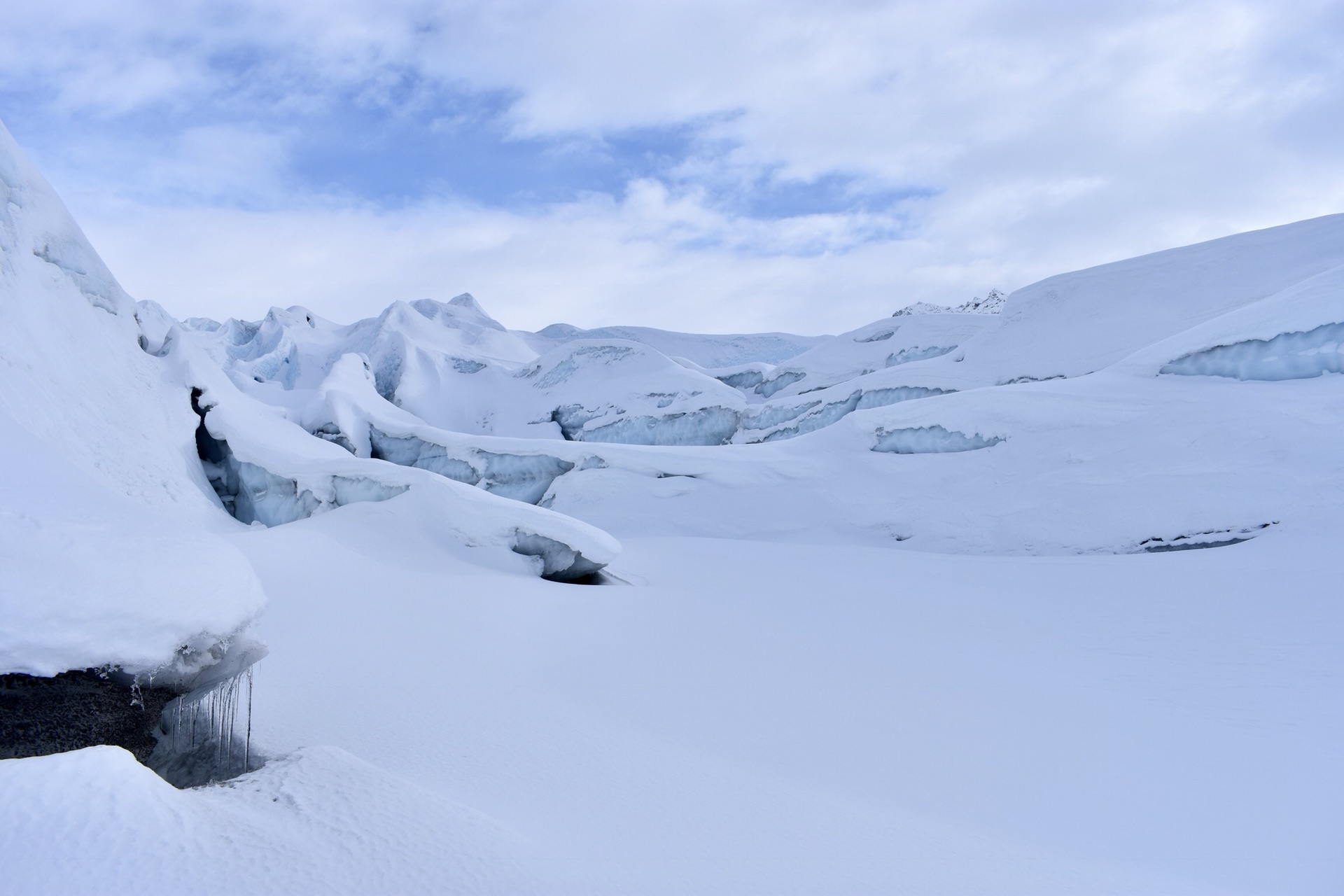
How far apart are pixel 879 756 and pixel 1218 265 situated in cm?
1721

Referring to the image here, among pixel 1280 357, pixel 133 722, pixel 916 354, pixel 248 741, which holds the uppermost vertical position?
pixel 916 354

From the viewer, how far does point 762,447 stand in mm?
14672

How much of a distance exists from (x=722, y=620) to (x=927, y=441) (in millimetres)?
6954

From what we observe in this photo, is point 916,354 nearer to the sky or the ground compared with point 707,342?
nearer to the ground

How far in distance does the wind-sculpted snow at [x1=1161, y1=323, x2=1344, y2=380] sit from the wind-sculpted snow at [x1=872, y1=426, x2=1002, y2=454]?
3.09 meters

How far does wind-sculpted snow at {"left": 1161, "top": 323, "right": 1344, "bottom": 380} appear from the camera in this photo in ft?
32.7

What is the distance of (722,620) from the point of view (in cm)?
701

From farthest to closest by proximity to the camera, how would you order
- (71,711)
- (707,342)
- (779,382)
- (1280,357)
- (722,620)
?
(707,342), (779,382), (1280,357), (722,620), (71,711)

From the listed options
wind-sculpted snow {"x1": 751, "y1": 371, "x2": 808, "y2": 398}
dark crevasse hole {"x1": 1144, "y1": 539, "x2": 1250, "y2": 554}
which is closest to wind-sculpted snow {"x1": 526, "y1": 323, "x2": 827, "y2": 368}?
wind-sculpted snow {"x1": 751, "y1": 371, "x2": 808, "y2": 398}

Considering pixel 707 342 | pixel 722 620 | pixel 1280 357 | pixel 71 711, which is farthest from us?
pixel 707 342

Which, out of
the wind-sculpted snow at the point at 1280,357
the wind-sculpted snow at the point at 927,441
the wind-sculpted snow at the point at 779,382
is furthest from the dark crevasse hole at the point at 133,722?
the wind-sculpted snow at the point at 779,382

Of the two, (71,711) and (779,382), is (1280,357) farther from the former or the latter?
(779,382)

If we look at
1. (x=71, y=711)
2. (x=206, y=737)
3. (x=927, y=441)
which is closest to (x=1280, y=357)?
(x=927, y=441)

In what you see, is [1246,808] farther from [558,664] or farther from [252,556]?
[252,556]
